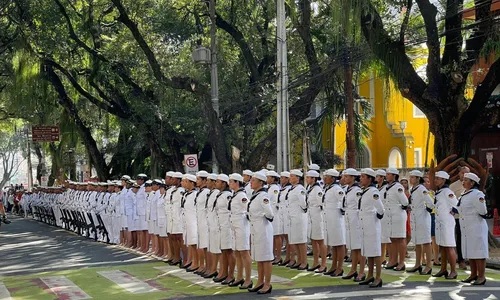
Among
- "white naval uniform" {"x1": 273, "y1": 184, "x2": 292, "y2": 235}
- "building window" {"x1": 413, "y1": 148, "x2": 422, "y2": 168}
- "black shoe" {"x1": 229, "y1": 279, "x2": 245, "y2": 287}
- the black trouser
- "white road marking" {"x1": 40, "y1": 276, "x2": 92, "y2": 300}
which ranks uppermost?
"building window" {"x1": 413, "y1": 148, "x2": 422, "y2": 168}

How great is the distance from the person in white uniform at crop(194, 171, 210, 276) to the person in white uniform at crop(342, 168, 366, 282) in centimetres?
260

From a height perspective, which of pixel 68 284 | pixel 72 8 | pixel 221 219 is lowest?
pixel 68 284

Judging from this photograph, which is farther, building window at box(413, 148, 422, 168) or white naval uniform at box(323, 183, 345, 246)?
building window at box(413, 148, 422, 168)

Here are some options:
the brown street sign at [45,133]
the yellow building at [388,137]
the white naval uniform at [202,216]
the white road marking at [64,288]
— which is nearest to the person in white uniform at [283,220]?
the white naval uniform at [202,216]

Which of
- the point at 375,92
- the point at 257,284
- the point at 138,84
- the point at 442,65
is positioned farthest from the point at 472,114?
the point at 375,92

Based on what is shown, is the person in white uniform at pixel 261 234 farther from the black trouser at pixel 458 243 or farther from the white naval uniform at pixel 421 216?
the black trouser at pixel 458 243

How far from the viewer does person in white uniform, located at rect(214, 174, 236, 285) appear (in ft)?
40.9

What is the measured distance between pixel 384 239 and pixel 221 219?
3251 millimetres

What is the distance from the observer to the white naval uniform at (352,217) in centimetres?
1256

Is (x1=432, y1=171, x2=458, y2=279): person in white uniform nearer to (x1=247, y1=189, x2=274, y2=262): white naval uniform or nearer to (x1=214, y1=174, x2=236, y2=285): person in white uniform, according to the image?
(x1=247, y1=189, x2=274, y2=262): white naval uniform

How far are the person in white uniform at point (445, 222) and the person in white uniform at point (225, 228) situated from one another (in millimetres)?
3723

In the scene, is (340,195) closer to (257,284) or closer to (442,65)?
(257,284)

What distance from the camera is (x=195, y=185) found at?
583 inches

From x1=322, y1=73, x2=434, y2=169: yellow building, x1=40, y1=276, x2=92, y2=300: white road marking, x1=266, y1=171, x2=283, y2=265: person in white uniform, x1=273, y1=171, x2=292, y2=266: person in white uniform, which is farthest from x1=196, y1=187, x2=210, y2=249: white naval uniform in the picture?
x1=322, y1=73, x2=434, y2=169: yellow building
